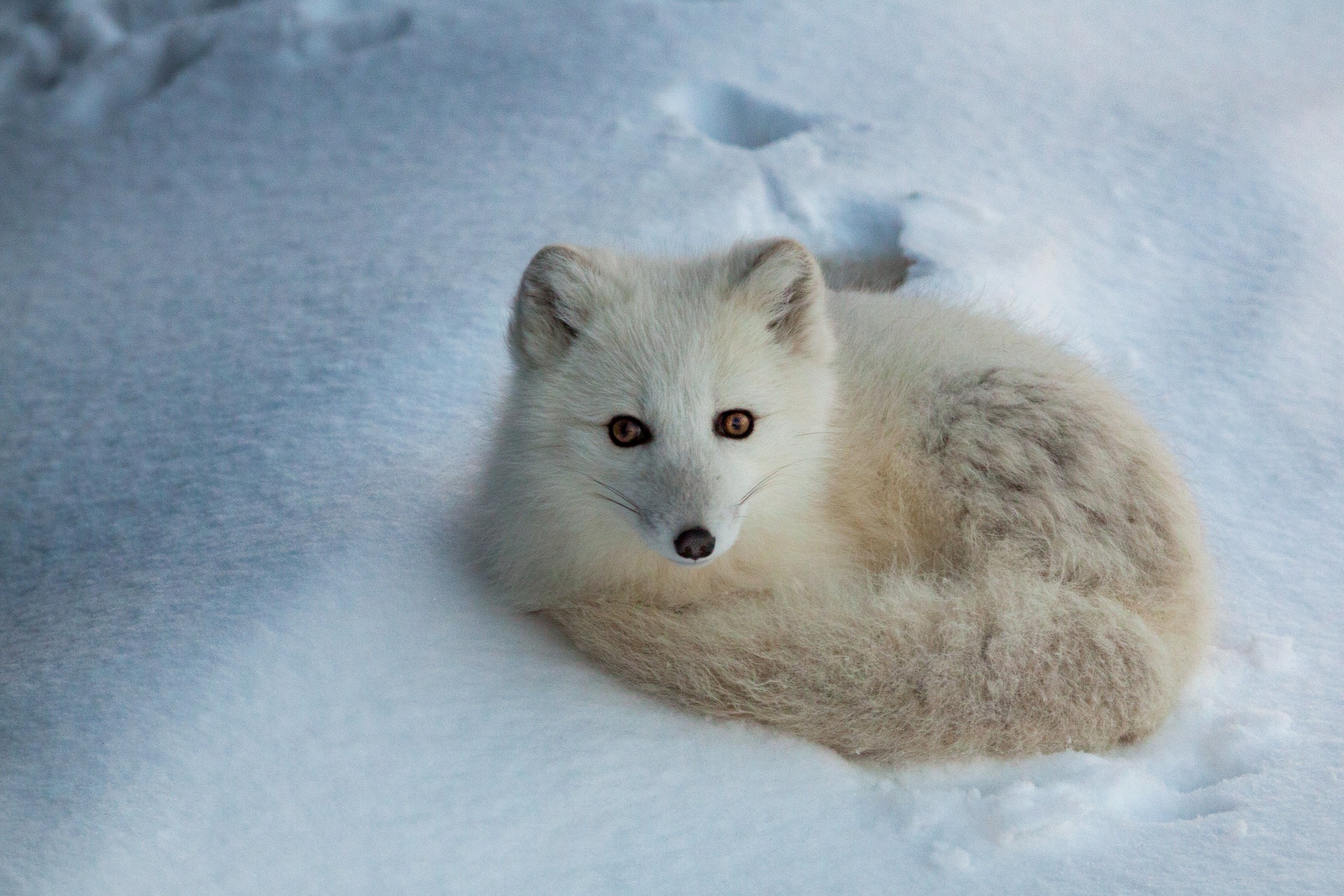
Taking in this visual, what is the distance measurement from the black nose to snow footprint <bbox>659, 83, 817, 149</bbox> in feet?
8.14

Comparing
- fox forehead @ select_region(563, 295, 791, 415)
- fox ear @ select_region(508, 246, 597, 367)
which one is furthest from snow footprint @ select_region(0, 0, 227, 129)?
fox forehead @ select_region(563, 295, 791, 415)

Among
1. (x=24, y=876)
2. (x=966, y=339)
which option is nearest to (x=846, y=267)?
(x=966, y=339)

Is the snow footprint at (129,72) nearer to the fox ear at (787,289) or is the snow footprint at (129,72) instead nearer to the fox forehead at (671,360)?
the fox forehead at (671,360)

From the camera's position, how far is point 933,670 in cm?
192

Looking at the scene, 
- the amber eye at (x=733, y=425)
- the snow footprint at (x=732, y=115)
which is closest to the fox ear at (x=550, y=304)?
the amber eye at (x=733, y=425)

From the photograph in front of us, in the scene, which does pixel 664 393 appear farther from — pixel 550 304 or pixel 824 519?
pixel 824 519

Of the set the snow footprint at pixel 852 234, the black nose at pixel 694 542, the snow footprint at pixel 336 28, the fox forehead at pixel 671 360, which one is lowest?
the snow footprint at pixel 336 28

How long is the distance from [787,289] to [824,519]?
0.48 meters

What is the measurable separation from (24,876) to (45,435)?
1601 mm

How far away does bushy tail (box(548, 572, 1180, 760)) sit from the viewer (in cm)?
191

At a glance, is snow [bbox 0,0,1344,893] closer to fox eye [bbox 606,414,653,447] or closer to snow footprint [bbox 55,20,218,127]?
snow footprint [bbox 55,20,218,127]

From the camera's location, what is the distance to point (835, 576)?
7.13ft

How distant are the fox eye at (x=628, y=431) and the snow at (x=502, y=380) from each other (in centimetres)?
47

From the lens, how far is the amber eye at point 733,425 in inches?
81.0
